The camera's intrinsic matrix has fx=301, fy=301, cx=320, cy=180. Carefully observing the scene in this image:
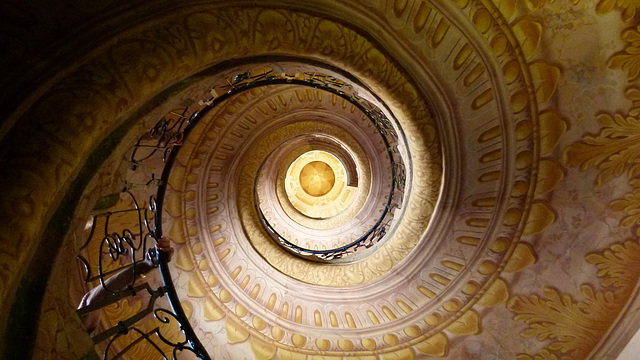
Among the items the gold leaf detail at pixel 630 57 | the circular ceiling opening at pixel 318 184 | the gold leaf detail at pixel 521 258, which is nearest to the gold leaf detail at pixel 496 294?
the gold leaf detail at pixel 521 258

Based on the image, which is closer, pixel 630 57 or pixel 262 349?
pixel 630 57

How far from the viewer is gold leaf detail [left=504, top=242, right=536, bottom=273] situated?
3230 mm

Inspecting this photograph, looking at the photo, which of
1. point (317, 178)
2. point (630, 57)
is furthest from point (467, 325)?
point (317, 178)

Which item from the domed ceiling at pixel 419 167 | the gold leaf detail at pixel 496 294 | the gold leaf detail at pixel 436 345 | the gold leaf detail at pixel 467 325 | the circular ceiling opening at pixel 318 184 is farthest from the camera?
the circular ceiling opening at pixel 318 184

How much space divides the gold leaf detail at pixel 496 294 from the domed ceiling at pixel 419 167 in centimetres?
2

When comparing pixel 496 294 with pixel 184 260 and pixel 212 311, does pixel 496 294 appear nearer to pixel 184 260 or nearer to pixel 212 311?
pixel 212 311

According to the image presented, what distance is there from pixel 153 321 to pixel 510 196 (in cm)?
474

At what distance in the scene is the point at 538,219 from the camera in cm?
307

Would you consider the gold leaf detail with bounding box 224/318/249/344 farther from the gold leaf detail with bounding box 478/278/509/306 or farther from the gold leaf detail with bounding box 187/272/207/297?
the gold leaf detail with bounding box 478/278/509/306

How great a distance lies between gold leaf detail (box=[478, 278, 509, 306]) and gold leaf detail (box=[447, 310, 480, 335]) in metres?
0.24

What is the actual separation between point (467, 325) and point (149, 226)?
394 centimetres

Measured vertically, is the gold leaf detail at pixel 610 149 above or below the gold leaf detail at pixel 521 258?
above

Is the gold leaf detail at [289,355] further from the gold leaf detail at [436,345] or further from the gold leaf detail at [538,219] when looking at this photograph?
the gold leaf detail at [538,219]

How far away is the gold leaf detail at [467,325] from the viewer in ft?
12.0
